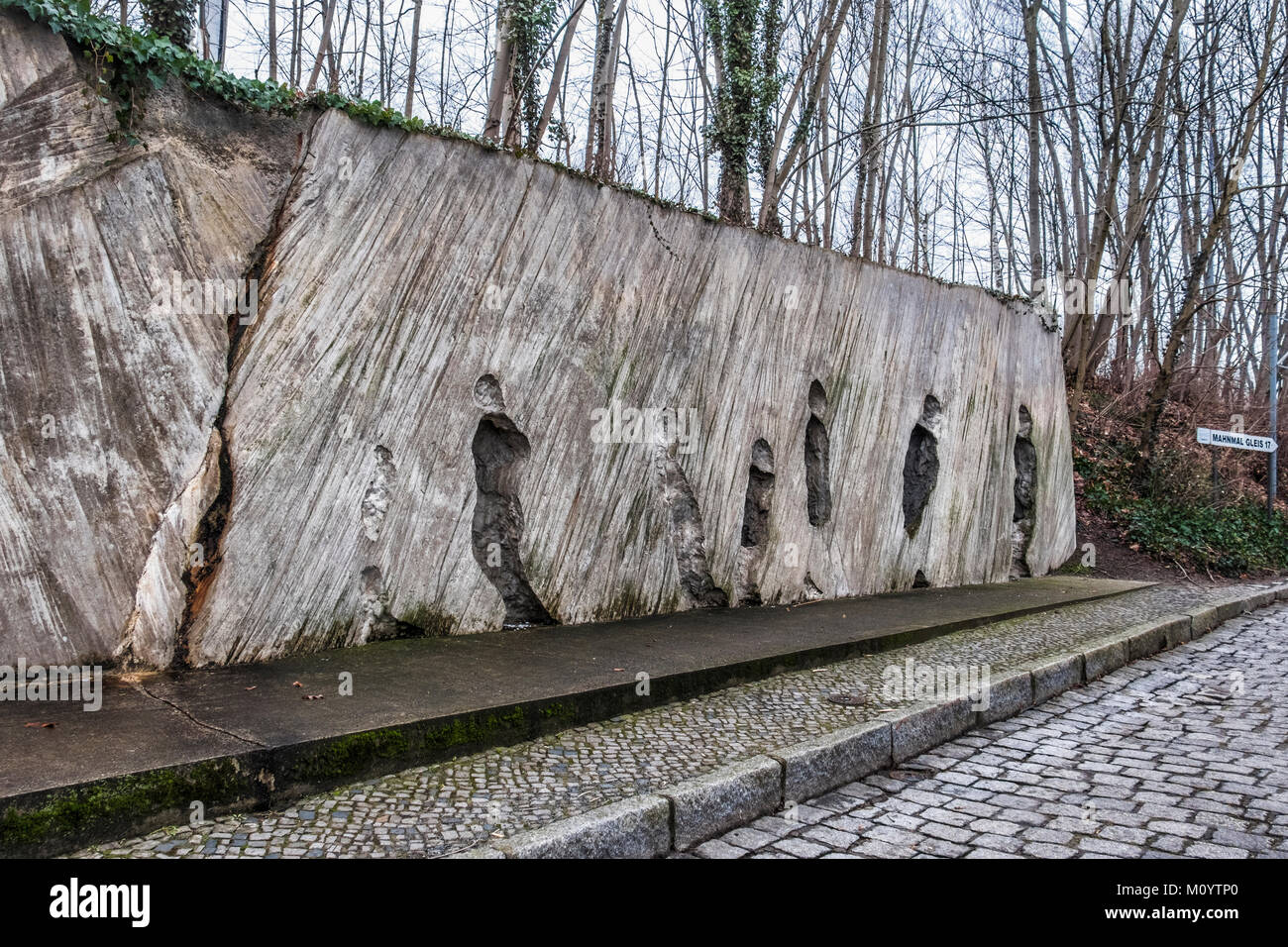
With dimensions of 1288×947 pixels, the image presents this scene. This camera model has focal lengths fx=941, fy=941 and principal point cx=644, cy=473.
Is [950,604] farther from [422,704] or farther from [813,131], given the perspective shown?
[813,131]

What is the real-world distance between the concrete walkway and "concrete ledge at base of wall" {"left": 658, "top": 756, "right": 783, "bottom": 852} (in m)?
0.76

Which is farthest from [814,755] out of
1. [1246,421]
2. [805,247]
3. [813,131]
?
[1246,421]

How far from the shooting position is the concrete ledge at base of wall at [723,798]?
119 inches

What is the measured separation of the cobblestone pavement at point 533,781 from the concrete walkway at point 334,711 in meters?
0.07

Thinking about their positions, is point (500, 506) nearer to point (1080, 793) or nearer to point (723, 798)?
point (723, 798)

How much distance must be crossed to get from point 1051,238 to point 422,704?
2100cm

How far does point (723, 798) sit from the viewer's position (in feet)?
10.4

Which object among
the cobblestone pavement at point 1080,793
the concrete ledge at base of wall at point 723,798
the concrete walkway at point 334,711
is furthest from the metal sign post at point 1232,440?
the concrete ledge at base of wall at point 723,798

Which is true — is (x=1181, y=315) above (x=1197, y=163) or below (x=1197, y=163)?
below

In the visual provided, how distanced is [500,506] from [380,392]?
0.95m

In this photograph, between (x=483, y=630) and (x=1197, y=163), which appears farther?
(x=1197, y=163)

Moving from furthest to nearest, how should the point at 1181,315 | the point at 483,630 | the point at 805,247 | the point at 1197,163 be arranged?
the point at 1197,163
the point at 1181,315
the point at 805,247
the point at 483,630

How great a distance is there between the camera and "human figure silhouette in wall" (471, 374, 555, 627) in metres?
4.99

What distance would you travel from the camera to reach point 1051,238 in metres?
20.9
